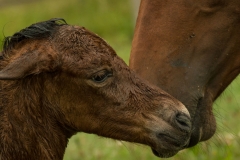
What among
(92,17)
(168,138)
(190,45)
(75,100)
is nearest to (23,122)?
(75,100)

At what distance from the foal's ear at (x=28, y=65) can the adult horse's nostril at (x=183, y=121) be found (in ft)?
2.74

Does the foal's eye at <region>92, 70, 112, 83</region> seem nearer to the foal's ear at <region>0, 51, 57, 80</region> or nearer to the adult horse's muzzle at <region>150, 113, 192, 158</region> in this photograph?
the foal's ear at <region>0, 51, 57, 80</region>

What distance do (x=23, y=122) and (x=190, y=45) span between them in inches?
53.0

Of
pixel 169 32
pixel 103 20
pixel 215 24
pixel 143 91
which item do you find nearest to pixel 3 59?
pixel 143 91

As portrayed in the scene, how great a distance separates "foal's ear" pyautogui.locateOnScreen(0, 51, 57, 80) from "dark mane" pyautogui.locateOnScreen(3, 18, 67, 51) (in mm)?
171

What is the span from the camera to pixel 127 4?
19.4m

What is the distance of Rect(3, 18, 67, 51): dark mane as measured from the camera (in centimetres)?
440

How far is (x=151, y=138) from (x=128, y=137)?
0.60 feet

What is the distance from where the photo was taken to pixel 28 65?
4145 mm

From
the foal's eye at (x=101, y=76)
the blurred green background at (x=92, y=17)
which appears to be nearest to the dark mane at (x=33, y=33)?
the foal's eye at (x=101, y=76)

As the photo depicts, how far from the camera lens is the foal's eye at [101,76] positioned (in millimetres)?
4418

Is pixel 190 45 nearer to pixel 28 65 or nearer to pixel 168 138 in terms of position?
pixel 168 138

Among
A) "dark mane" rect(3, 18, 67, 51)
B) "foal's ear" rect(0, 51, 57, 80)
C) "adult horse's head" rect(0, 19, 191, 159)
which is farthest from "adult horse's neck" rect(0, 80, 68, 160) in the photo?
"dark mane" rect(3, 18, 67, 51)

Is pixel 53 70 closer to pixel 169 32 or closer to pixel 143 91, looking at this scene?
pixel 143 91
